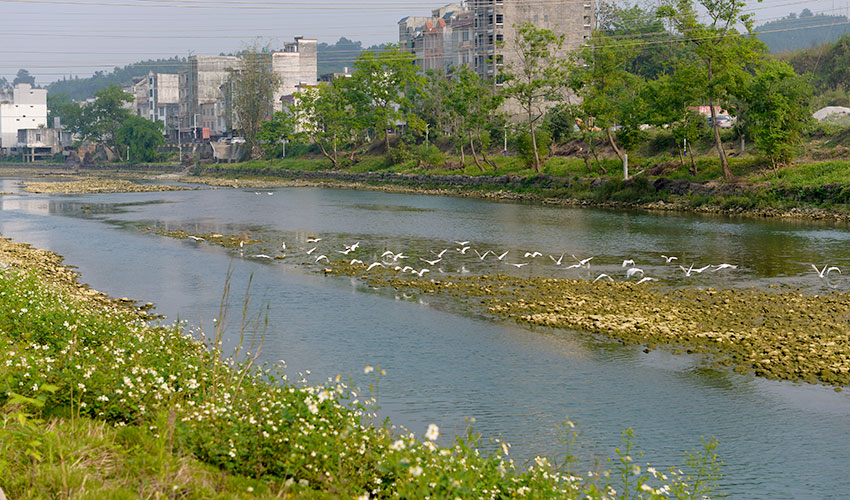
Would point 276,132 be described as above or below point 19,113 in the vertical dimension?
below

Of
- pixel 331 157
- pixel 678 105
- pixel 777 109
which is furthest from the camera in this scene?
pixel 331 157

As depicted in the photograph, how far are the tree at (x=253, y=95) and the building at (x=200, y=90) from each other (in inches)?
1382

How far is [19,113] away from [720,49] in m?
164

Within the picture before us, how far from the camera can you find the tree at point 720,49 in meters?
51.9

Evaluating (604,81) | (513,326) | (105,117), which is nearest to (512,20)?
(604,81)

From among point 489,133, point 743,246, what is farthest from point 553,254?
point 489,133

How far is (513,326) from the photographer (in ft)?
75.0

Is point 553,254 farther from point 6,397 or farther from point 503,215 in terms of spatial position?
point 6,397

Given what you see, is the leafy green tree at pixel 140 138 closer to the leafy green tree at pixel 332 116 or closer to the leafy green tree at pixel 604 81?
the leafy green tree at pixel 332 116

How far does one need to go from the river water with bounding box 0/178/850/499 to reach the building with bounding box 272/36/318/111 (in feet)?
325

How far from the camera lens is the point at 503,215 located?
175 feet

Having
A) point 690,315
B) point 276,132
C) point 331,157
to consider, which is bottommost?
point 690,315

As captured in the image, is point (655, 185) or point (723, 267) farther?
point (655, 185)

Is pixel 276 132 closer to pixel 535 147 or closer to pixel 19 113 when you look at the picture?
pixel 535 147
